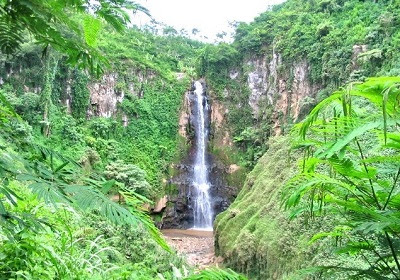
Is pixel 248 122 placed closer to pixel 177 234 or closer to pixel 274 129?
pixel 274 129

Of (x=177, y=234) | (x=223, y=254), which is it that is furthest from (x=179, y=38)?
(x=223, y=254)

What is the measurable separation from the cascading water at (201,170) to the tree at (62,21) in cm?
1942

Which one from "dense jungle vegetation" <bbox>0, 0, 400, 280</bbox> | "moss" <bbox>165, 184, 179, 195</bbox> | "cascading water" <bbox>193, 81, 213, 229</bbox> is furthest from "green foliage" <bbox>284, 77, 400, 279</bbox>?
"moss" <bbox>165, 184, 179, 195</bbox>

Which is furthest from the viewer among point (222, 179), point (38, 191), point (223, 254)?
point (222, 179)

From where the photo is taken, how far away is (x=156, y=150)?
2466 centimetres

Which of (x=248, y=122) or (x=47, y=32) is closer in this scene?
(x=47, y=32)

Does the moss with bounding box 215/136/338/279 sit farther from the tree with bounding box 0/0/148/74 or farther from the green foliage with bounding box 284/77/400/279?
the tree with bounding box 0/0/148/74

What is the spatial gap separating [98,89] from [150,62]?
5493 mm

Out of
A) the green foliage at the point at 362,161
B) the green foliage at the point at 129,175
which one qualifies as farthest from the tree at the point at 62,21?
the green foliage at the point at 129,175

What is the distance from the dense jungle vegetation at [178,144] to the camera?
1192 mm

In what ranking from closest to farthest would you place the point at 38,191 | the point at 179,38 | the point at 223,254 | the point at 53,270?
the point at 38,191 < the point at 53,270 < the point at 223,254 < the point at 179,38

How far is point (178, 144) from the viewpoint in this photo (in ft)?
83.3

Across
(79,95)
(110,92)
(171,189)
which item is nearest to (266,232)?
(171,189)

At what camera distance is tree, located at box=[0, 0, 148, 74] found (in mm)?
1152
